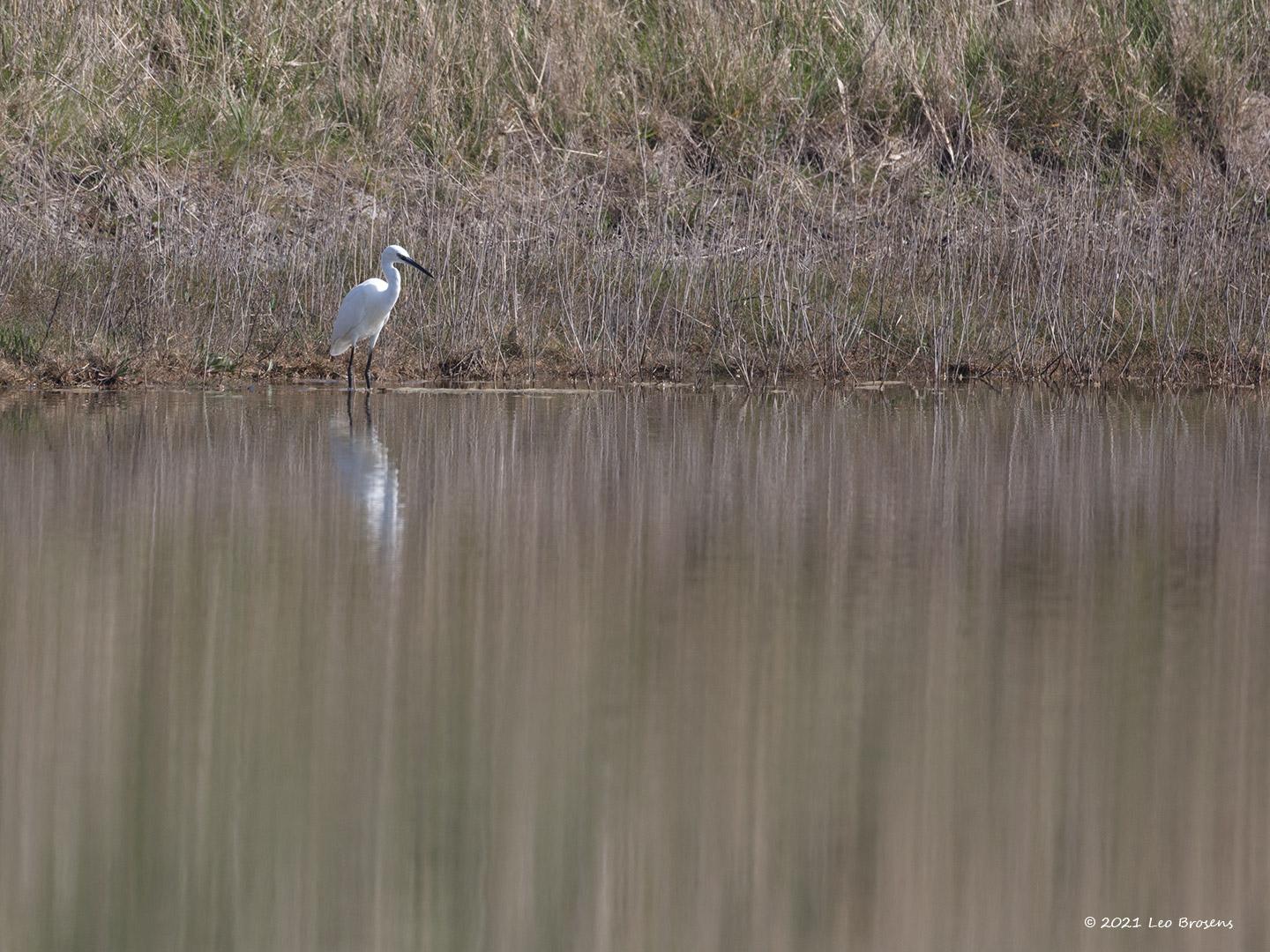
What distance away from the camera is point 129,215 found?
13453mm

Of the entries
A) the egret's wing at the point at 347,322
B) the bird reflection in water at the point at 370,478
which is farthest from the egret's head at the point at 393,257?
the bird reflection in water at the point at 370,478

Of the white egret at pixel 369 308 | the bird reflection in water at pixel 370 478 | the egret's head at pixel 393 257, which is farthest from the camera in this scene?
the egret's head at pixel 393 257

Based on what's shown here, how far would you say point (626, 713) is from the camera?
428 cm

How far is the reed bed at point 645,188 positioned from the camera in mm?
12594

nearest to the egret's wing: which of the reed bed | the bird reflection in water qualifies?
the reed bed

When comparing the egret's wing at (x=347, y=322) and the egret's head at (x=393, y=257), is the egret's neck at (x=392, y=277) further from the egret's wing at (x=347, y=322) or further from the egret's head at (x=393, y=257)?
the egret's wing at (x=347, y=322)

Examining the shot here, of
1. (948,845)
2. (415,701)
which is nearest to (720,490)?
(415,701)

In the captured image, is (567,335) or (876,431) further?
(567,335)

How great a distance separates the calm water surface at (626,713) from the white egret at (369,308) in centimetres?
398

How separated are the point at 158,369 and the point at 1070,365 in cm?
569

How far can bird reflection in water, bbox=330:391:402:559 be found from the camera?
664cm

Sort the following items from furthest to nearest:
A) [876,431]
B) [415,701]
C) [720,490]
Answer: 1. [876,431]
2. [720,490]
3. [415,701]

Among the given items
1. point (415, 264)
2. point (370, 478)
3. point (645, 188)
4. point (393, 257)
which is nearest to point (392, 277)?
point (415, 264)

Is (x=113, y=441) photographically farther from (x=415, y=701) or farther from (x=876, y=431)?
(x=415, y=701)
